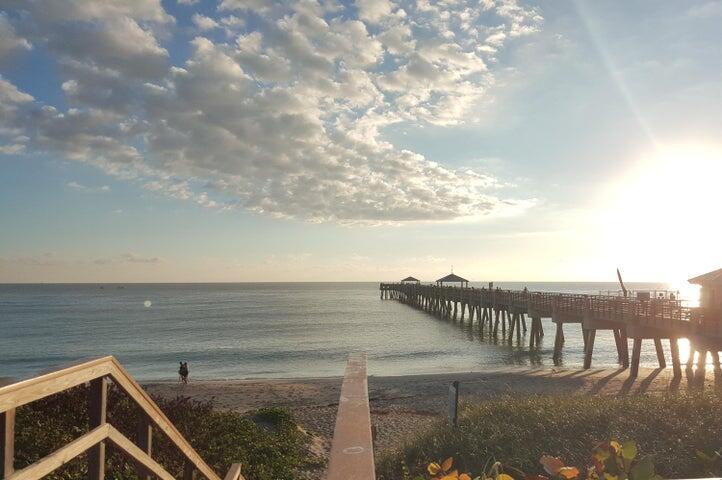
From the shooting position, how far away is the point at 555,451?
849cm

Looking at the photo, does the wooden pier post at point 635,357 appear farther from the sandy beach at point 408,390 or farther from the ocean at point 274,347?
the ocean at point 274,347

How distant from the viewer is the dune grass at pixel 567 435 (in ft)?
26.8

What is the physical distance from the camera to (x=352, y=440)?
4.44m

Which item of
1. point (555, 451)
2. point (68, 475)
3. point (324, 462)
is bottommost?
point (324, 462)

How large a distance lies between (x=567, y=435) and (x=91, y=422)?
8557 millimetres

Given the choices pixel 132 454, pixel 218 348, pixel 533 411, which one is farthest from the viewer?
pixel 218 348

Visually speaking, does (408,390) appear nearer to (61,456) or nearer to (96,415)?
(96,415)

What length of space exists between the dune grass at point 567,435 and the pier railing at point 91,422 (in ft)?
18.4

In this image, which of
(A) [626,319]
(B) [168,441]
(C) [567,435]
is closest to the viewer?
(B) [168,441]

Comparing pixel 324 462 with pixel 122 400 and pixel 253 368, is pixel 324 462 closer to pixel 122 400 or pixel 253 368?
pixel 122 400

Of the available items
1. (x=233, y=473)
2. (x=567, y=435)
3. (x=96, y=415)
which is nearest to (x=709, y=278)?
(x=567, y=435)

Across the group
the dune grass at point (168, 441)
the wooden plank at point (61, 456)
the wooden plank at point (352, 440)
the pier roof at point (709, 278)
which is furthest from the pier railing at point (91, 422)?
the pier roof at point (709, 278)

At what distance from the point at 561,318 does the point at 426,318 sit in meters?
33.0

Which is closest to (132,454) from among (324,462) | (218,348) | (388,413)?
(324,462)
